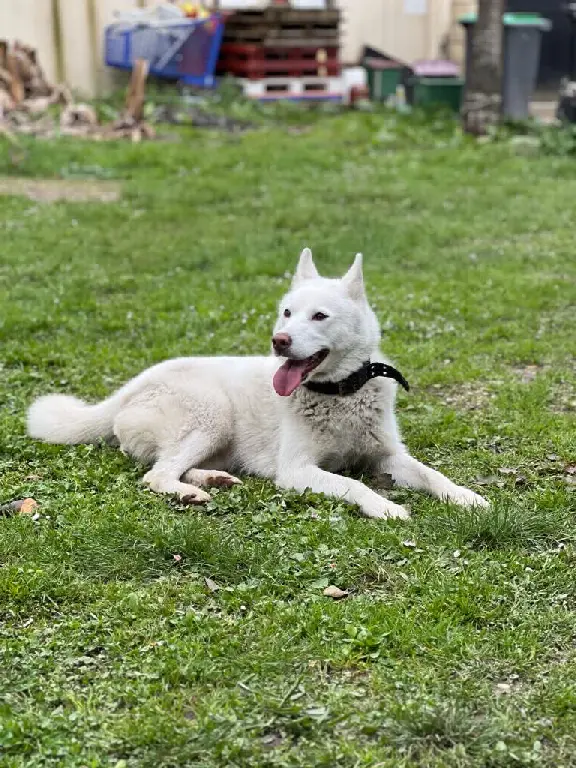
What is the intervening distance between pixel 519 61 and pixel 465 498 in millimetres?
13947

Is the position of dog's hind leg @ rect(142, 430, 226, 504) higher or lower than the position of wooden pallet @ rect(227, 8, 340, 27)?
lower

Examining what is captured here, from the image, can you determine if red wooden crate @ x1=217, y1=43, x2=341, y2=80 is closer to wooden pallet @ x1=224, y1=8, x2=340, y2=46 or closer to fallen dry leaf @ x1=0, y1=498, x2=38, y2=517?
wooden pallet @ x1=224, y1=8, x2=340, y2=46

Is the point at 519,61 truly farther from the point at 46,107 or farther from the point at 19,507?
the point at 19,507

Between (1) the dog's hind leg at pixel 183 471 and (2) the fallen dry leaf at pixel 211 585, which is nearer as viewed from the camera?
(2) the fallen dry leaf at pixel 211 585

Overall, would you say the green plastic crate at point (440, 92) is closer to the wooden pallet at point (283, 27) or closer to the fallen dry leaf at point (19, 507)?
the wooden pallet at point (283, 27)

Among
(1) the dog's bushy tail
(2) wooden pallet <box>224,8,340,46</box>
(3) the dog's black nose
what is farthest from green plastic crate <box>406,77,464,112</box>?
(3) the dog's black nose

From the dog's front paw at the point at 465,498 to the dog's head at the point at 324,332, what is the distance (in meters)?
0.80

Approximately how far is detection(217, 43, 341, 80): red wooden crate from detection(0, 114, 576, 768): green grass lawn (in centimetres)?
1092

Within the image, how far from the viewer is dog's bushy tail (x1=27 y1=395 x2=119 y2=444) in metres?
5.58

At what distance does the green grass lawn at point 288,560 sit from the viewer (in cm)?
317

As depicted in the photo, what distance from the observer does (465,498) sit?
4797 millimetres

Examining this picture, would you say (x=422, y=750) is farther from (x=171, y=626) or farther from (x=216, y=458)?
(x=216, y=458)

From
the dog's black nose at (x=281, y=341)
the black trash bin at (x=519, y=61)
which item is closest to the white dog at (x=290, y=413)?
the dog's black nose at (x=281, y=341)

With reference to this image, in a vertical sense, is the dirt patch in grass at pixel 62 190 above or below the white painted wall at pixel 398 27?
below
